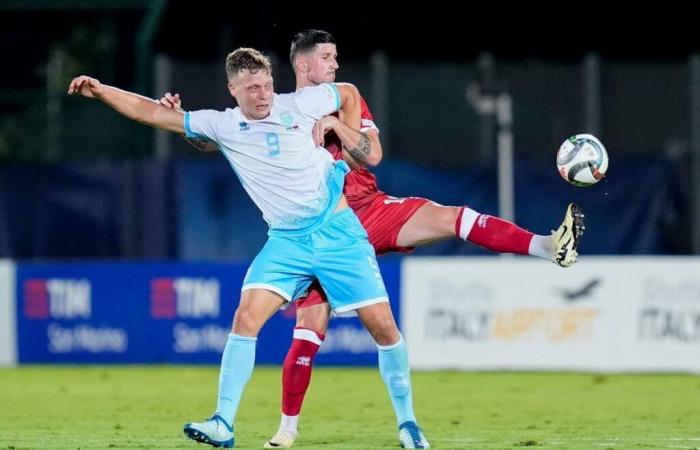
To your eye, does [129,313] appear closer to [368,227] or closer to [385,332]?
[368,227]

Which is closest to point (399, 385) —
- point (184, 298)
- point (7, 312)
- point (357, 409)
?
point (357, 409)

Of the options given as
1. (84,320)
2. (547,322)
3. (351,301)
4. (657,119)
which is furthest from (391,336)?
(657,119)

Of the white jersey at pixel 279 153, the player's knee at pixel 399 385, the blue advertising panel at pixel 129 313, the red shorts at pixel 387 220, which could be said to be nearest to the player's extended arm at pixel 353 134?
the white jersey at pixel 279 153

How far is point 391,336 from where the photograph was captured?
380 inches

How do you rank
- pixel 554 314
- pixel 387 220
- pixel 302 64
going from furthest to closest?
pixel 554 314, pixel 387 220, pixel 302 64

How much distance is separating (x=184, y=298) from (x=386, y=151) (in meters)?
3.99

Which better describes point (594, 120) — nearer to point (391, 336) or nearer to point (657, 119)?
point (657, 119)

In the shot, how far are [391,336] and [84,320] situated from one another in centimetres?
925

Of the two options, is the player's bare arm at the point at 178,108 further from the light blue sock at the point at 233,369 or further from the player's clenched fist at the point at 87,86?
the light blue sock at the point at 233,369

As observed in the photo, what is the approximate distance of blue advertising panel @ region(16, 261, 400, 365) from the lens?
18.0 m

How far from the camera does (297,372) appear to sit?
399 inches

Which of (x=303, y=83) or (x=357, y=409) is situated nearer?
(x=303, y=83)

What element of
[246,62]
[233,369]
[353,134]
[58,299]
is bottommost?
[58,299]

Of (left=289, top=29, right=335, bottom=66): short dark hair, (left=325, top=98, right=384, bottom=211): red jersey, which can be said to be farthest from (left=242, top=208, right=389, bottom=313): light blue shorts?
(left=289, top=29, right=335, bottom=66): short dark hair
